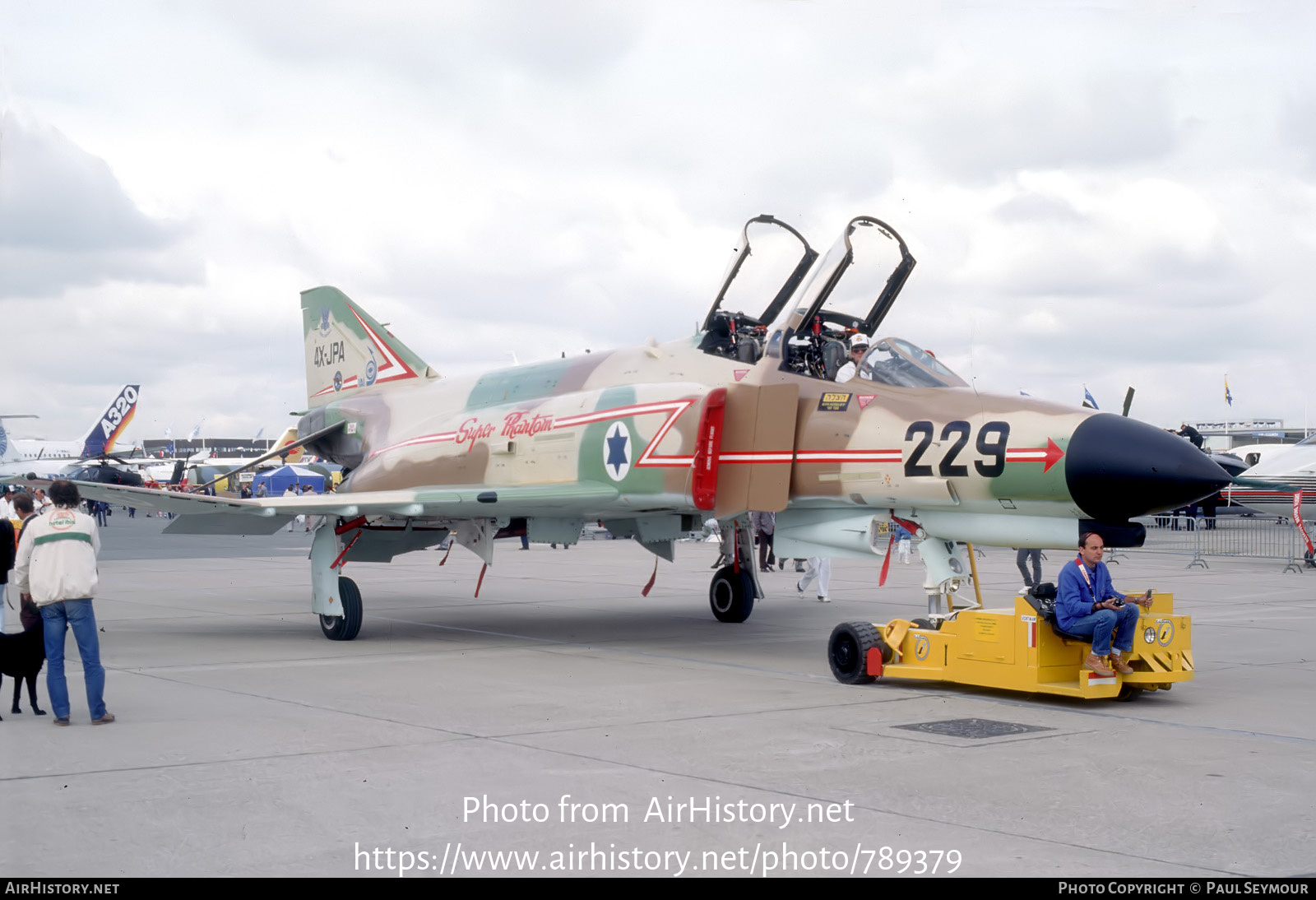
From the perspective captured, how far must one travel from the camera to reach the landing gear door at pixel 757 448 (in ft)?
33.0

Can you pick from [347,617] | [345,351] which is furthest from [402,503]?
[345,351]

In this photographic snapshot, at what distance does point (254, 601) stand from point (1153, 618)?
12.3 metres

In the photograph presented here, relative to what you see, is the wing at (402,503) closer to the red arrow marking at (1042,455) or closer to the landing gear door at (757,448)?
the landing gear door at (757,448)

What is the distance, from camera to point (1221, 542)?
31.6 meters

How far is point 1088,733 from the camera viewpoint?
23.0 ft

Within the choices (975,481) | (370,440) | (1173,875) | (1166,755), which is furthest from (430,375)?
(1173,875)

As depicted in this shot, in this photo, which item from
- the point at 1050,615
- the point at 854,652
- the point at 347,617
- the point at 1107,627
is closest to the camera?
the point at 1107,627

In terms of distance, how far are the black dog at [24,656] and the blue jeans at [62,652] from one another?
0.81 ft

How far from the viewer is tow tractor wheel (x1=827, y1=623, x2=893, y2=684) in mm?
8852

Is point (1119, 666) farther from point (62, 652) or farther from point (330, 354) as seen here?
point (330, 354)

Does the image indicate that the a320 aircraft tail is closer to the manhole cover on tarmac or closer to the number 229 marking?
the number 229 marking

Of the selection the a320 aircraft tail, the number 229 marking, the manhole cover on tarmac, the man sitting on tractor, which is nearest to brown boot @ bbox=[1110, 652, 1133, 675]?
the man sitting on tractor

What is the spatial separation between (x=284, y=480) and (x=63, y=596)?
49.1 metres

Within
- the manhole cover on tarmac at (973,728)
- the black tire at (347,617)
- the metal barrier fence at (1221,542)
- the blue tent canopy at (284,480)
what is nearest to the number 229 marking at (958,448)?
the manhole cover on tarmac at (973,728)
